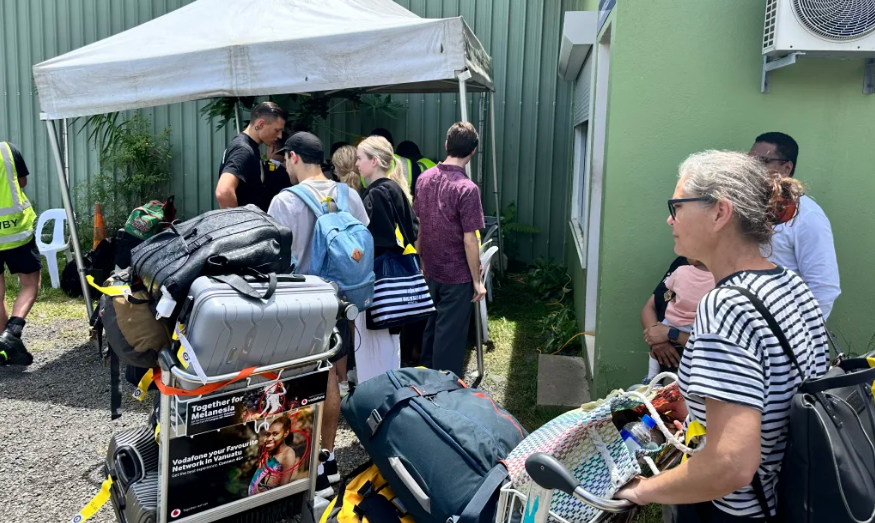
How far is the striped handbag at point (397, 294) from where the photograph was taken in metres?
3.94

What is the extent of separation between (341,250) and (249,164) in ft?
4.43

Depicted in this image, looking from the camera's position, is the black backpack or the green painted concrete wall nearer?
the black backpack

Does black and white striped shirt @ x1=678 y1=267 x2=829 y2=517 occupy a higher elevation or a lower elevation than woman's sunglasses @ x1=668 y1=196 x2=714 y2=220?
lower

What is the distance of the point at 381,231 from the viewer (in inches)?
159

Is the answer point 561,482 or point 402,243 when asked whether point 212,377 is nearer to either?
point 561,482

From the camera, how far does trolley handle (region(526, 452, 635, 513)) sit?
1559mm

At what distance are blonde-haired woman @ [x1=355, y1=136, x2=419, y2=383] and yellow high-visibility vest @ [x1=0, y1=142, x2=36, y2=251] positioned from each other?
2.89 meters

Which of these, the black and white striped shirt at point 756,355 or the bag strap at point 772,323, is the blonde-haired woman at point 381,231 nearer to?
the black and white striped shirt at point 756,355

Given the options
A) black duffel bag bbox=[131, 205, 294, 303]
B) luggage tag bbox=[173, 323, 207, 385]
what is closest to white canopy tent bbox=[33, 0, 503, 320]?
black duffel bag bbox=[131, 205, 294, 303]

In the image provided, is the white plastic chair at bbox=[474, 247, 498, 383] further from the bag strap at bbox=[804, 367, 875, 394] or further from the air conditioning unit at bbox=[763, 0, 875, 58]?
the bag strap at bbox=[804, 367, 875, 394]

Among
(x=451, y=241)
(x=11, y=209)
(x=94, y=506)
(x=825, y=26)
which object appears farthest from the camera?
(x=11, y=209)

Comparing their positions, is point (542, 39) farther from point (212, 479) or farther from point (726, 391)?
point (726, 391)

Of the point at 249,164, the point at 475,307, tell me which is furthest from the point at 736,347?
the point at 249,164

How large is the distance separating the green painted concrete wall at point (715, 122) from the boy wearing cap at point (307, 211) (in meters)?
1.45
